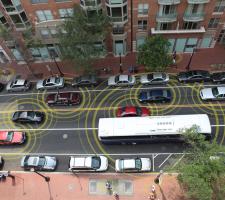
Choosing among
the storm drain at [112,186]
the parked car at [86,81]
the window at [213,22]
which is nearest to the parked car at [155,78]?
the parked car at [86,81]

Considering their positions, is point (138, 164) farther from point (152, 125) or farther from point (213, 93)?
point (213, 93)

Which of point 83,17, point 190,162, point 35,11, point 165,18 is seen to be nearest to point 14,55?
point 35,11

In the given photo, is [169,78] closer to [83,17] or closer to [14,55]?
[83,17]

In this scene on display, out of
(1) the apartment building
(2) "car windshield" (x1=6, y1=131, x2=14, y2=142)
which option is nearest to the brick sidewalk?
(2) "car windshield" (x1=6, y1=131, x2=14, y2=142)

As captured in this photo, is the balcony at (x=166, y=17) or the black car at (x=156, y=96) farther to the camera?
the black car at (x=156, y=96)

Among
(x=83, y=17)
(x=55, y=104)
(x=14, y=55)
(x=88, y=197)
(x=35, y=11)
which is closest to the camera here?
(x=88, y=197)

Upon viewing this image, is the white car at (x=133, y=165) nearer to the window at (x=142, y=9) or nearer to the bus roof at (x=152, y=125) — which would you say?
the bus roof at (x=152, y=125)

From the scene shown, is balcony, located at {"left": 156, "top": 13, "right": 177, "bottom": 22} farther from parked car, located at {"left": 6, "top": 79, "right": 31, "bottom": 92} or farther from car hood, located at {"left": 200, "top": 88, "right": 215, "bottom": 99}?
parked car, located at {"left": 6, "top": 79, "right": 31, "bottom": 92}
